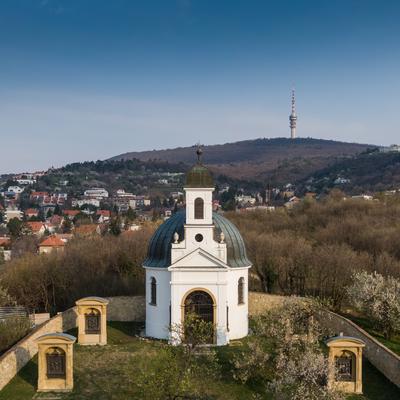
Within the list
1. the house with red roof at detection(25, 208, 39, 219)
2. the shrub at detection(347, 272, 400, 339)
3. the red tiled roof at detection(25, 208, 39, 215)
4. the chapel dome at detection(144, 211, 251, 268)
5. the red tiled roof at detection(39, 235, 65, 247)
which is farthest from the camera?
the red tiled roof at detection(25, 208, 39, 215)

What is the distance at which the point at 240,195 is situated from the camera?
18762 cm

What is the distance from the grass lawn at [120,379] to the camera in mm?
28219

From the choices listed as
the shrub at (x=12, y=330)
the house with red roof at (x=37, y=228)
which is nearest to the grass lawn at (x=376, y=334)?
the shrub at (x=12, y=330)

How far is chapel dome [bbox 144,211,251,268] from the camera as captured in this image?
37.1 m

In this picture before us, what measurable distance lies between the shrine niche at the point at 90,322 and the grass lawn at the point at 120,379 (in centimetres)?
61

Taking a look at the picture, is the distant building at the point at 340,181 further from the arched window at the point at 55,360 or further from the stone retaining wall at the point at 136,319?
the arched window at the point at 55,360

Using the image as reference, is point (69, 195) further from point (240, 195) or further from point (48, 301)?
point (48, 301)

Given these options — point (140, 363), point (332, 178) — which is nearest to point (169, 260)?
point (140, 363)

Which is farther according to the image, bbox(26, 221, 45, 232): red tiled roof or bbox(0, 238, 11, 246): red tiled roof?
bbox(26, 221, 45, 232): red tiled roof

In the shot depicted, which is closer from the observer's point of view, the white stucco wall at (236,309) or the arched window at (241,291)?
the white stucco wall at (236,309)

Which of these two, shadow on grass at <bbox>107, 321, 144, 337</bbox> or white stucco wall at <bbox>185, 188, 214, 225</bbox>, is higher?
white stucco wall at <bbox>185, 188, 214, 225</bbox>

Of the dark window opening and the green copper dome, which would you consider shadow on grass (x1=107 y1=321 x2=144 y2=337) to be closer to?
the dark window opening

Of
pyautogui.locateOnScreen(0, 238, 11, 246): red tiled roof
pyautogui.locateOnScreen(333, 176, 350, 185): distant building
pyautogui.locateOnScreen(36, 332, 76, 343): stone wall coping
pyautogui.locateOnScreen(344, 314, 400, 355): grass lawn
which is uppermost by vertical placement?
pyautogui.locateOnScreen(333, 176, 350, 185): distant building

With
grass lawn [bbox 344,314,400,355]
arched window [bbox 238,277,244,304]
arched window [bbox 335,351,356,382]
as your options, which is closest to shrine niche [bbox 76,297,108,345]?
arched window [bbox 238,277,244,304]
